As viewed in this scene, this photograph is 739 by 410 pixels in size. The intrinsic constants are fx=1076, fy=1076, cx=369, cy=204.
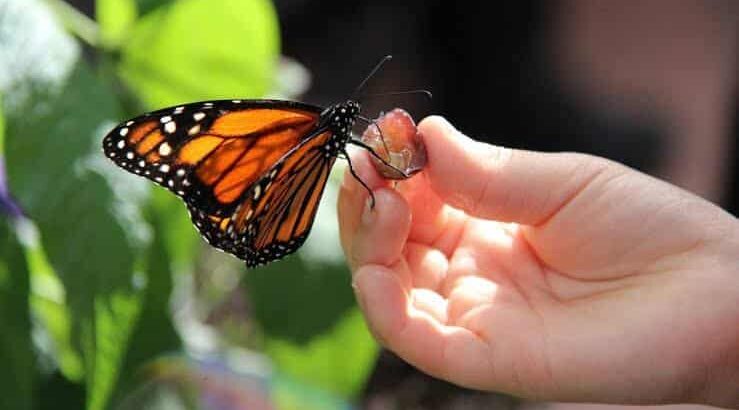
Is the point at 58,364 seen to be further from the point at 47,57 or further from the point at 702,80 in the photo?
the point at 702,80

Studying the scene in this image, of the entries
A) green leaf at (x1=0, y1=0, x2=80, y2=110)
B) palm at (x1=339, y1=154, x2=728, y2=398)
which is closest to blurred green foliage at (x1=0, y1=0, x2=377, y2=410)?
green leaf at (x1=0, y1=0, x2=80, y2=110)

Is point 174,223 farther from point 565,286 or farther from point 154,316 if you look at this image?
point 565,286

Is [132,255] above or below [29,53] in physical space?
below

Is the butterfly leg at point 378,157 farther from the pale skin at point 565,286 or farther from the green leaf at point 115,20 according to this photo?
the green leaf at point 115,20

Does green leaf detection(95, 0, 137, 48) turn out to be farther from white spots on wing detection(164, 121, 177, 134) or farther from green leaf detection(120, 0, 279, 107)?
white spots on wing detection(164, 121, 177, 134)

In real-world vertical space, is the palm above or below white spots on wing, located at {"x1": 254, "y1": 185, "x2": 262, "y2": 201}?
below

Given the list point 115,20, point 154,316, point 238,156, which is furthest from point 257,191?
point 115,20
